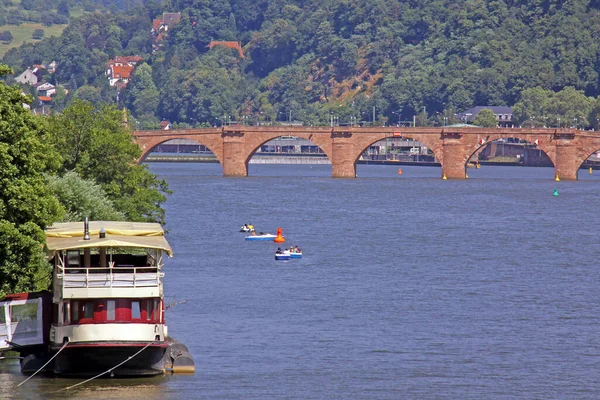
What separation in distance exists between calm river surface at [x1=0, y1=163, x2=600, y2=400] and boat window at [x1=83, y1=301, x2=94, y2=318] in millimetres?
2539

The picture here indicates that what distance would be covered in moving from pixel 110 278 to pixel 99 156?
34.2 meters

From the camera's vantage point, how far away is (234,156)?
197 metres

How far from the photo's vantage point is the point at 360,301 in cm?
7725

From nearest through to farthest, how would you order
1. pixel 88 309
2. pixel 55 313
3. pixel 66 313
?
1. pixel 88 309
2. pixel 66 313
3. pixel 55 313

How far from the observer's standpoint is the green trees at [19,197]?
56.2 metres

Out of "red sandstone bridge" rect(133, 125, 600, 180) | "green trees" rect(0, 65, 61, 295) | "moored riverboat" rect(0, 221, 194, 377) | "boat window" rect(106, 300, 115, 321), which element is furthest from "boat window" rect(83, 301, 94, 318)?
"red sandstone bridge" rect(133, 125, 600, 180)

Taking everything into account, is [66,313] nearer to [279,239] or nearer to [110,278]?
[110,278]

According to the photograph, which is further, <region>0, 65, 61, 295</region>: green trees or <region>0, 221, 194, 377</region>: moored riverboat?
<region>0, 65, 61, 295</region>: green trees

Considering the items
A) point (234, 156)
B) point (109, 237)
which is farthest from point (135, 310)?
point (234, 156)

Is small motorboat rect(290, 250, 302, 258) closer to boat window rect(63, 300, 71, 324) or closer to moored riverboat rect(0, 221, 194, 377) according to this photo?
moored riverboat rect(0, 221, 194, 377)

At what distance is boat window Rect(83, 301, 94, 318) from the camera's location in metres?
53.8

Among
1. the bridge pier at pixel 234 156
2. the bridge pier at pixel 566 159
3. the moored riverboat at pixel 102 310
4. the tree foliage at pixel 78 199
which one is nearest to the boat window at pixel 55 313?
the moored riverboat at pixel 102 310

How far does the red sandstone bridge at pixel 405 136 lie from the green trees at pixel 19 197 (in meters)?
135

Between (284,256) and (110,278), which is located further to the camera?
(284,256)
